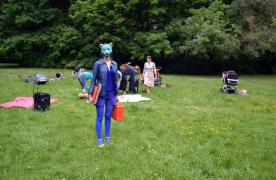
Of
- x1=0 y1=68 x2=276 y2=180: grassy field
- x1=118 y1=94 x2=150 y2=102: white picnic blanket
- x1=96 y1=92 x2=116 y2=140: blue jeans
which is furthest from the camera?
x1=118 y1=94 x2=150 y2=102: white picnic blanket

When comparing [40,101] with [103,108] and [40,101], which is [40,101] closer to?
[40,101]

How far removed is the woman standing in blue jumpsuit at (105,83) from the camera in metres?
7.15

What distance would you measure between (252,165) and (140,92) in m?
9.84

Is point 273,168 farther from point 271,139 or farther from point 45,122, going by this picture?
point 45,122

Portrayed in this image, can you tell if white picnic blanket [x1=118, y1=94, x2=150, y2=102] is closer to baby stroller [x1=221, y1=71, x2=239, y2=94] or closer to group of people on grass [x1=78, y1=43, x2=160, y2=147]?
baby stroller [x1=221, y1=71, x2=239, y2=94]

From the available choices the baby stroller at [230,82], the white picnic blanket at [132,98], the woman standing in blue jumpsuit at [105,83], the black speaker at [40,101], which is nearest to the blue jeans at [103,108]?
the woman standing in blue jumpsuit at [105,83]

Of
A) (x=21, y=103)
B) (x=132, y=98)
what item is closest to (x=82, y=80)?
(x=132, y=98)

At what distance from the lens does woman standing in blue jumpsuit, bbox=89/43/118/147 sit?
715 centimetres

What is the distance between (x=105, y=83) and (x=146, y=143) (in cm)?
156

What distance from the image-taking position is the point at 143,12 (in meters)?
29.6

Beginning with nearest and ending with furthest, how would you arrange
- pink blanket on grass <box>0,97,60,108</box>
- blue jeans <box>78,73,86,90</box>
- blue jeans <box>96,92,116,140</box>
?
1. blue jeans <box>96,92,116,140</box>
2. pink blanket on grass <box>0,97,60,108</box>
3. blue jeans <box>78,73,86,90</box>

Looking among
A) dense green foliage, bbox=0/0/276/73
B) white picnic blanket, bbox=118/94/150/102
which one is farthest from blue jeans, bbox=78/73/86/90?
dense green foliage, bbox=0/0/276/73

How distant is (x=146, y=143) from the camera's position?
7.53 metres

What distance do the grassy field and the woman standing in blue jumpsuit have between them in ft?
2.27
